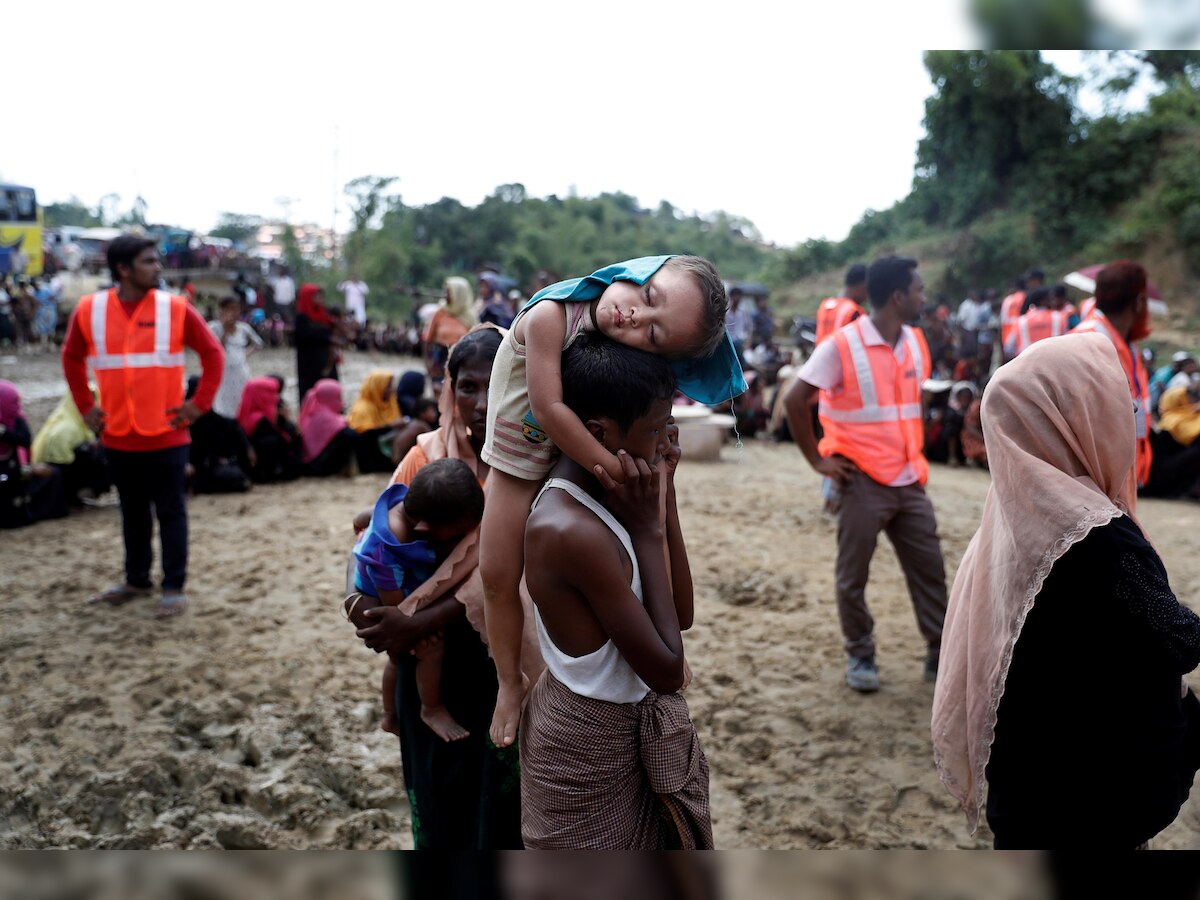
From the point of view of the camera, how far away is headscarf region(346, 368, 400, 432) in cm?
845

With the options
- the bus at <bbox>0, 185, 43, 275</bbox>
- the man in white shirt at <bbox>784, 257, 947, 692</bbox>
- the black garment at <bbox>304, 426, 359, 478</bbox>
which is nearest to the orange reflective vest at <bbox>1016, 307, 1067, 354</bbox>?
the man in white shirt at <bbox>784, 257, 947, 692</bbox>

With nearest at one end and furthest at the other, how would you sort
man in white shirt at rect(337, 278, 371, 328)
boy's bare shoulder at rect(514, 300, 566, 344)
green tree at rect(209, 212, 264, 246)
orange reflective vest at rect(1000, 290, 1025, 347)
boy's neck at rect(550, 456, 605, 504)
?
boy's neck at rect(550, 456, 605, 504) → boy's bare shoulder at rect(514, 300, 566, 344) → orange reflective vest at rect(1000, 290, 1025, 347) → man in white shirt at rect(337, 278, 371, 328) → green tree at rect(209, 212, 264, 246)

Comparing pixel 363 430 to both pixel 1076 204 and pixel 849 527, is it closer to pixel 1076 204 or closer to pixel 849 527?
pixel 849 527

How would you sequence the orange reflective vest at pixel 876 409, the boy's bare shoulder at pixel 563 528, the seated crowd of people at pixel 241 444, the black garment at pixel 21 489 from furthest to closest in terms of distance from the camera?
the seated crowd of people at pixel 241 444 < the black garment at pixel 21 489 < the orange reflective vest at pixel 876 409 < the boy's bare shoulder at pixel 563 528

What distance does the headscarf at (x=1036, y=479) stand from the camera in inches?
→ 69.4

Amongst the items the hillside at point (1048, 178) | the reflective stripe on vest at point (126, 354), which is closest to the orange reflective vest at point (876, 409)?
the reflective stripe on vest at point (126, 354)

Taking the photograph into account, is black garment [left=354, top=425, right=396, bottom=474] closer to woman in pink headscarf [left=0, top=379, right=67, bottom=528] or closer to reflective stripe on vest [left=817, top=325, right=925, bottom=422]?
woman in pink headscarf [left=0, top=379, right=67, bottom=528]

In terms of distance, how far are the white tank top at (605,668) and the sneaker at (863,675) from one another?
8.54ft

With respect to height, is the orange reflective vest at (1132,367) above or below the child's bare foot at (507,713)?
above

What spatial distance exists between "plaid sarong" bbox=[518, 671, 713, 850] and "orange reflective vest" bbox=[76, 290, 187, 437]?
143 inches

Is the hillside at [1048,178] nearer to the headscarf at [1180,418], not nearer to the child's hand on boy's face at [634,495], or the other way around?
the headscarf at [1180,418]

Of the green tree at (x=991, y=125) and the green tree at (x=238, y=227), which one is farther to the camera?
the green tree at (x=238, y=227)

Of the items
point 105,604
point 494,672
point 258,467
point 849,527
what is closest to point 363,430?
point 258,467

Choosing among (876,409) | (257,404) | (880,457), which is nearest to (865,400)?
(876,409)
